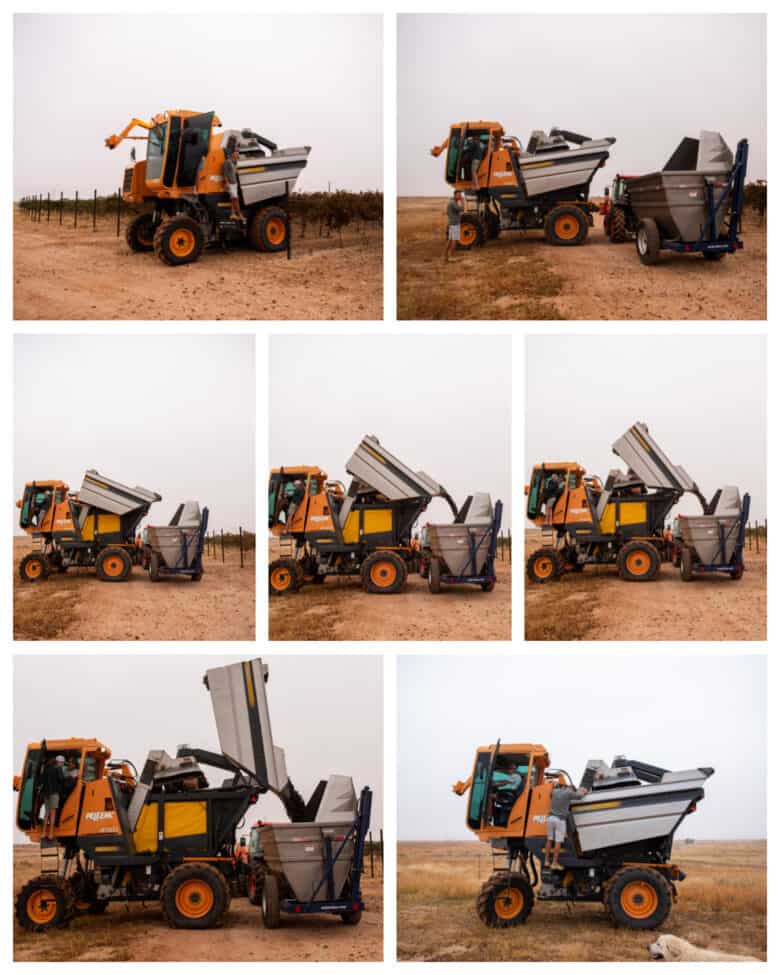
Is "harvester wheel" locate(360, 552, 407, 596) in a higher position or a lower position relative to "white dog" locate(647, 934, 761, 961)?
higher

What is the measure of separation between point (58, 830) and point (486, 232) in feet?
29.3

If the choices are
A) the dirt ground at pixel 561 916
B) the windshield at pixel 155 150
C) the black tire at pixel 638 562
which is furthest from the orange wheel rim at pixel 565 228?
the dirt ground at pixel 561 916

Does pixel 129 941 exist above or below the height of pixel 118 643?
below

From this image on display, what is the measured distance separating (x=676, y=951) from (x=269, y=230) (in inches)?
384

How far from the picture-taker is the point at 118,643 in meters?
20.8

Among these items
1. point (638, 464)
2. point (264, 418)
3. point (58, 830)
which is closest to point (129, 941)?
point (58, 830)

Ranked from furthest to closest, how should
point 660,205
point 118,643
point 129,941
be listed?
point 660,205, point 118,643, point 129,941

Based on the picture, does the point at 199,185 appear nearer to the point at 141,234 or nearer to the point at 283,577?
the point at 141,234

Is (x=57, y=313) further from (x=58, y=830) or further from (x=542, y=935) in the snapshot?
(x=542, y=935)

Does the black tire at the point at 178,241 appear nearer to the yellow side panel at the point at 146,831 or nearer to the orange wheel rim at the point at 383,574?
the orange wheel rim at the point at 383,574

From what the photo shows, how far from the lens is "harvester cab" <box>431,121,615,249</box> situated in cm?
2236

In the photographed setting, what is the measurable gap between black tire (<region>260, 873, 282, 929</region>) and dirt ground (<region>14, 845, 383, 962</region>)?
0.19m

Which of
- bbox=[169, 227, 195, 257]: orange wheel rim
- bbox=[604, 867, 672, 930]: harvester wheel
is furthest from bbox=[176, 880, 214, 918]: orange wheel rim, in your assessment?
bbox=[169, 227, 195, 257]: orange wheel rim

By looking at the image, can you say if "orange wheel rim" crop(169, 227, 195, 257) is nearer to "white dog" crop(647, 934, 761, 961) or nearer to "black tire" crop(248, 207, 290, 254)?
"black tire" crop(248, 207, 290, 254)
